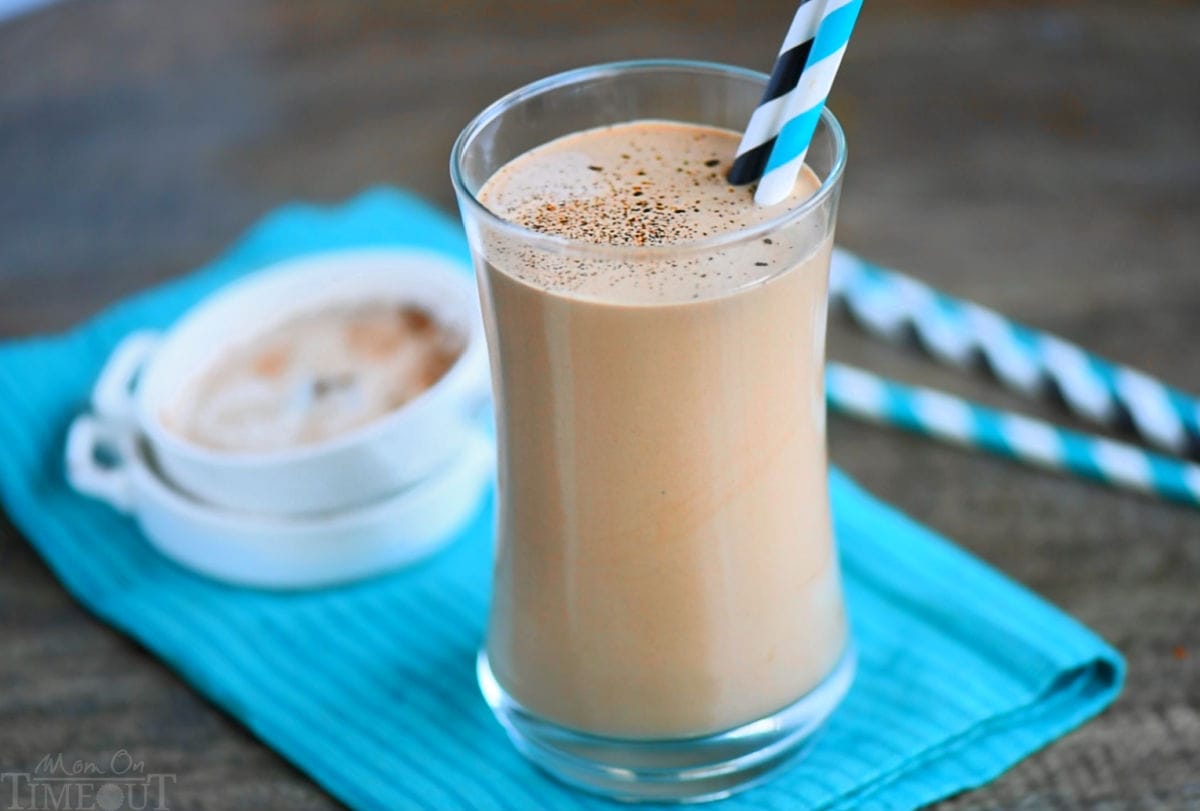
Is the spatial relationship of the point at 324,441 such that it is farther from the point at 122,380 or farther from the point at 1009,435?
the point at 1009,435

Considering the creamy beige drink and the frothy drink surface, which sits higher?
the frothy drink surface

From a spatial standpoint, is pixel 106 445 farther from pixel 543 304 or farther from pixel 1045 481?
pixel 1045 481

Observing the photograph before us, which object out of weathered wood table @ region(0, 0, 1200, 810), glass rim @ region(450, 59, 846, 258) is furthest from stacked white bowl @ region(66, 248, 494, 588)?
glass rim @ region(450, 59, 846, 258)

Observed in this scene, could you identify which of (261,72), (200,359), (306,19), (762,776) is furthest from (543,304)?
(306,19)

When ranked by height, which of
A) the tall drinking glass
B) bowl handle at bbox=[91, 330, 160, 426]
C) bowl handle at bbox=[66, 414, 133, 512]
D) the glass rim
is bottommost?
bowl handle at bbox=[66, 414, 133, 512]

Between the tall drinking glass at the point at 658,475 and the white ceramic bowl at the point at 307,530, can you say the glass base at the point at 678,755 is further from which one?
the white ceramic bowl at the point at 307,530

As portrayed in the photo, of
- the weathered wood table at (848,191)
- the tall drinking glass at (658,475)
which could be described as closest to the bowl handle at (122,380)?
the weathered wood table at (848,191)

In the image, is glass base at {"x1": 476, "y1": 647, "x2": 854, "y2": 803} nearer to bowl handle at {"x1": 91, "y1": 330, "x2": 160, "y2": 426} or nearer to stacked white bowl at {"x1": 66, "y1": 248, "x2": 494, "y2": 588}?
stacked white bowl at {"x1": 66, "y1": 248, "x2": 494, "y2": 588}
